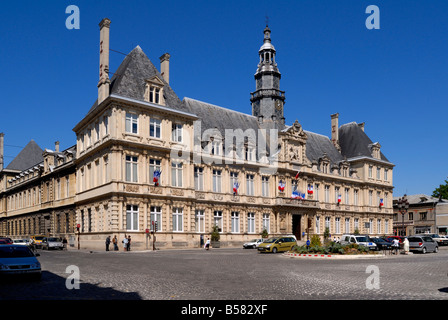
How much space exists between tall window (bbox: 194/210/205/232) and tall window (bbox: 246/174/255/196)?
777 centimetres

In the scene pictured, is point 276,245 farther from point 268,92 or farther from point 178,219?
point 268,92

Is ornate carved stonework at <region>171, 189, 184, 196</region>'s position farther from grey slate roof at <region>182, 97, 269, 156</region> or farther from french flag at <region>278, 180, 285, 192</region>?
french flag at <region>278, 180, 285, 192</region>

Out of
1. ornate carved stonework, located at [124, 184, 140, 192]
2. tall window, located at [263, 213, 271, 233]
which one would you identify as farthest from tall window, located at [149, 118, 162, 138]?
tall window, located at [263, 213, 271, 233]

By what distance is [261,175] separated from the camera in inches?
2255

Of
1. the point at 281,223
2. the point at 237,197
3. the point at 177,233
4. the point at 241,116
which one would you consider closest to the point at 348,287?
the point at 177,233

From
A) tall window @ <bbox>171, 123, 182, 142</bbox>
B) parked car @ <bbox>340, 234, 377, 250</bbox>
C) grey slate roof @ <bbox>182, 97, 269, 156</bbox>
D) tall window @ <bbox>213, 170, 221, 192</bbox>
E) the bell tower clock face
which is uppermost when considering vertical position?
the bell tower clock face

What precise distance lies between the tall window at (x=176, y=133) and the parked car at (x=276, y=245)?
50.2 feet

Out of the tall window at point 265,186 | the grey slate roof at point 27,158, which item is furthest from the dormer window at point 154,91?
the grey slate roof at point 27,158

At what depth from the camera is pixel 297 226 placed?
61500 millimetres

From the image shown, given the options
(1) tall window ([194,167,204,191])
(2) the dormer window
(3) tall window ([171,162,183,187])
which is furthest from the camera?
(1) tall window ([194,167,204,191])

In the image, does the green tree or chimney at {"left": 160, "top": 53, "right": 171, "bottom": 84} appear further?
the green tree

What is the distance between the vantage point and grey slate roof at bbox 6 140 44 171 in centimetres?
8838
